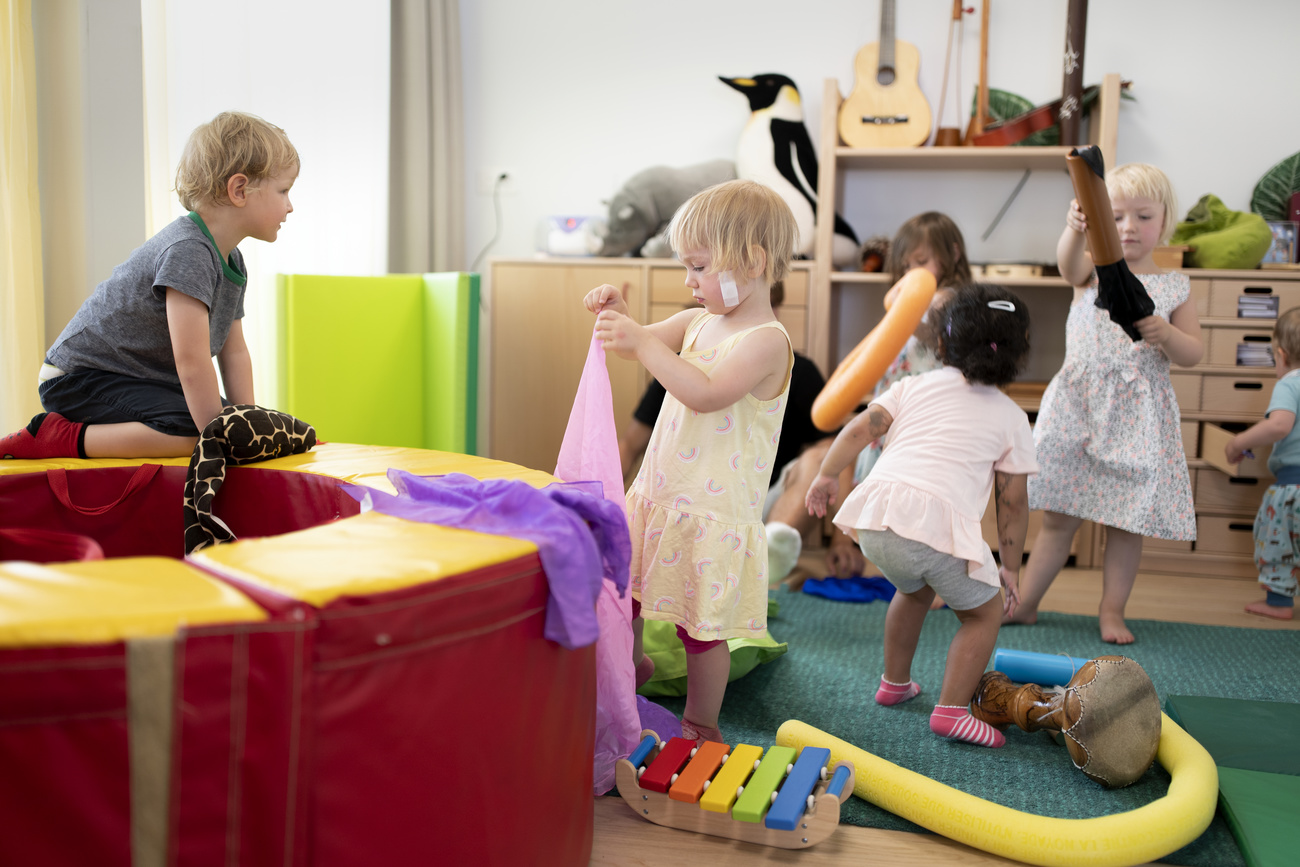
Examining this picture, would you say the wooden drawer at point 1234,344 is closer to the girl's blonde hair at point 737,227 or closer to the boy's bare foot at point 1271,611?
the boy's bare foot at point 1271,611

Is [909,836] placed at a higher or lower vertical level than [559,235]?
lower

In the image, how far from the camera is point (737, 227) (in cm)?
161

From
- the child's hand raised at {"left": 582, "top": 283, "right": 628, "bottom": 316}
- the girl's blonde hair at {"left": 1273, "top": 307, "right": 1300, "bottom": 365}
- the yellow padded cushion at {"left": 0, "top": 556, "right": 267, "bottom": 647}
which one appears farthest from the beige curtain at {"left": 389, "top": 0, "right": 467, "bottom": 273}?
the girl's blonde hair at {"left": 1273, "top": 307, "right": 1300, "bottom": 365}

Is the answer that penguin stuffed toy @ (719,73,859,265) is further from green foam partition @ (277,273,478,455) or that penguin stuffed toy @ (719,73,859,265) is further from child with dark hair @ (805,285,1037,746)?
child with dark hair @ (805,285,1037,746)

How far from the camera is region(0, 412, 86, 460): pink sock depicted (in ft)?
5.65

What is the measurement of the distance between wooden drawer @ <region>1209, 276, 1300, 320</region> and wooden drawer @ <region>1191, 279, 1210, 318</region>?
1cm

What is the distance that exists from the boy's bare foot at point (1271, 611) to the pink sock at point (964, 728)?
151cm

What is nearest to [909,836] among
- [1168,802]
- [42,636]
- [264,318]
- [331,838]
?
[1168,802]

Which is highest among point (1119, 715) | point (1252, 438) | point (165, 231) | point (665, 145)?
point (665, 145)

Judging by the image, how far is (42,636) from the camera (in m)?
0.78

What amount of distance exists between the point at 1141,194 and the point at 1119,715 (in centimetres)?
145

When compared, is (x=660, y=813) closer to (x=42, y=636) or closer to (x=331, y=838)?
(x=331, y=838)

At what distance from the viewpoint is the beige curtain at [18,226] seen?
2051 millimetres

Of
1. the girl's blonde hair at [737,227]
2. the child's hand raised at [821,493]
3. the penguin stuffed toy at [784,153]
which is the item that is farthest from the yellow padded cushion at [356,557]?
the penguin stuffed toy at [784,153]
